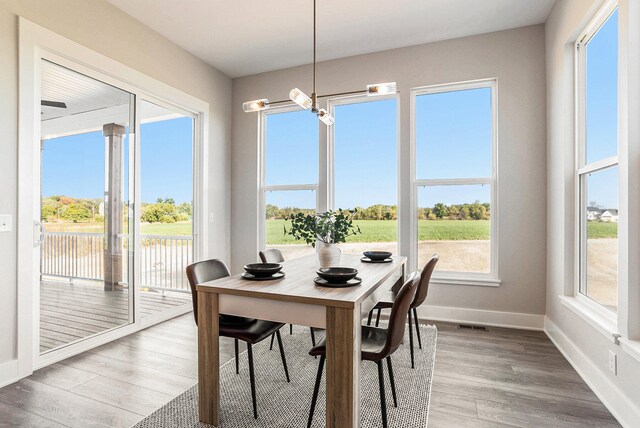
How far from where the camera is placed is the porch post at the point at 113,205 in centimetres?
316

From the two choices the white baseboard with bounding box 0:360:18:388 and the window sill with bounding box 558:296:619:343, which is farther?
the white baseboard with bounding box 0:360:18:388

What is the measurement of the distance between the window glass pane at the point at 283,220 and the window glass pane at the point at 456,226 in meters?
1.45

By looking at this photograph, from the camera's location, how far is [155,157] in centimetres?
372

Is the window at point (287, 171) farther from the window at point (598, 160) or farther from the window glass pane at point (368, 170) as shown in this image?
the window at point (598, 160)

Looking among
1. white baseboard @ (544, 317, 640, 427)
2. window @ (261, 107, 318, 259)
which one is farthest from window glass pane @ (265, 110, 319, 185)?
white baseboard @ (544, 317, 640, 427)

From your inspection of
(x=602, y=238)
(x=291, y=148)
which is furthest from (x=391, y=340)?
(x=291, y=148)

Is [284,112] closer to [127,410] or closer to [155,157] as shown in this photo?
[155,157]

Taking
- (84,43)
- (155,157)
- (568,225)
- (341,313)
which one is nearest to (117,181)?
(155,157)

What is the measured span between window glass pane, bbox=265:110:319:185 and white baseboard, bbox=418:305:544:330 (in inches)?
79.6

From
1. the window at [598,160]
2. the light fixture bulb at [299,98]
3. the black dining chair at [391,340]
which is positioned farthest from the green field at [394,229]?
the black dining chair at [391,340]

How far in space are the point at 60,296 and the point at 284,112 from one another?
3075mm

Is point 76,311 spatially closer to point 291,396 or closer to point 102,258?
point 102,258

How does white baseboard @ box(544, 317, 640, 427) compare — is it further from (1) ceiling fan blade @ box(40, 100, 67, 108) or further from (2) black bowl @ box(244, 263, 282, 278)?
(1) ceiling fan blade @ box(40, 100, 67, 108)

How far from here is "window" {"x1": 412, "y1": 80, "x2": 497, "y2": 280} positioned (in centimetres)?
361
